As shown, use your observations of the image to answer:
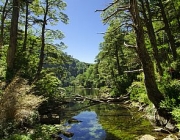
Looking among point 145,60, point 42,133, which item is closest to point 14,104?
Result: point 42,133

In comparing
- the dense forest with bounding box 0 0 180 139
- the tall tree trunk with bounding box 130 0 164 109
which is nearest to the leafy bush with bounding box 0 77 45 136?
the dense forest with bounding box 0 0 180 139

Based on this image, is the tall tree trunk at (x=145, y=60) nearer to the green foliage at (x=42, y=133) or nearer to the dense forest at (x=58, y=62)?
the dense forest at (x=58, y=62)

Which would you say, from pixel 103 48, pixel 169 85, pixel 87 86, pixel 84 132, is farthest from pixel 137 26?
pixel 87 86

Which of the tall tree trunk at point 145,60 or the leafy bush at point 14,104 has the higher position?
the tall tree trunk at point 145,60

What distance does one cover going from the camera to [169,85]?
10570mm

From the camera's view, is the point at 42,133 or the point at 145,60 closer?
the point at 42,133

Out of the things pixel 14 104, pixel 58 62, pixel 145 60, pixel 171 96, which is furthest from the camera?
pixel 58 62

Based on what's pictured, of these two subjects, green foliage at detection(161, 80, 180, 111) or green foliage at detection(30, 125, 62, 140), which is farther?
green foliage at detection(161, 80, 180, 111)

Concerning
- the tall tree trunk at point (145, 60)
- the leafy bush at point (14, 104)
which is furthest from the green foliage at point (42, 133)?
the tall tree trunk at point (145, 60)

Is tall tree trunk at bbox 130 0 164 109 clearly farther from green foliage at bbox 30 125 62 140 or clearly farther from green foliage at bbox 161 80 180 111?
green foliage at bbox 30 125 62 140

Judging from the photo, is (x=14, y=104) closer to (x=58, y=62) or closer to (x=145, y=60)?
(x=145, y=60)

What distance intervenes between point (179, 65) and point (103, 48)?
75.3ft

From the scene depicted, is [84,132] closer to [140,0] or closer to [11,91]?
[11,91]

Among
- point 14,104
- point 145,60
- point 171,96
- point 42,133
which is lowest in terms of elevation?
point 42,133
